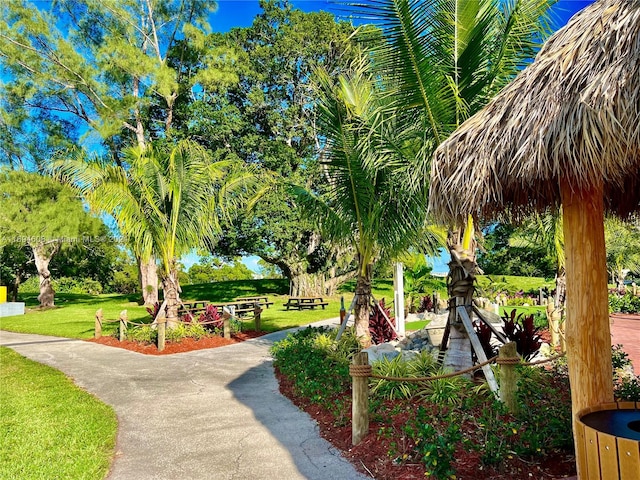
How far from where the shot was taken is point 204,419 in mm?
6074

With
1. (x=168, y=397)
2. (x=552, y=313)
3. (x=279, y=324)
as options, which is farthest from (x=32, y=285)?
(x=552, y=313)

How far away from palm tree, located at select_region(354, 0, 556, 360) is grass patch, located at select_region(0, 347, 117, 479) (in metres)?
4.79

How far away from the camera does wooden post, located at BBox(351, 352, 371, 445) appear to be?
192 inches

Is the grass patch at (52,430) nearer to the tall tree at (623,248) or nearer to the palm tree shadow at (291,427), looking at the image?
the palm tree shadow at (291,427)

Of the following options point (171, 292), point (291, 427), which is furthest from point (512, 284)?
point (291, 427)

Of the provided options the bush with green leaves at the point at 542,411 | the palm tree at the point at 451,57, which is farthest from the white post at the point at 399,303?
the palm tree at the point at 451,57

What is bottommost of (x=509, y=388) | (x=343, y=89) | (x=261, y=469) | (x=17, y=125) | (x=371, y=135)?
(x=261, y=469)

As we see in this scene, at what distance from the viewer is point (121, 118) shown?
2278 centimetres

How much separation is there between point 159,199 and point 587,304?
11.3m

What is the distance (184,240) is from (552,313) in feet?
32.0

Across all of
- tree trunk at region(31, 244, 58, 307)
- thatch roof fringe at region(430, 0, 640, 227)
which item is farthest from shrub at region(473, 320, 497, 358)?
tree trunk at region(31, 244, 58, 307)

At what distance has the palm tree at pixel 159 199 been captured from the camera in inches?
464

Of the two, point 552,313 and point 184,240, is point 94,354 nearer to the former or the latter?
point 184,240

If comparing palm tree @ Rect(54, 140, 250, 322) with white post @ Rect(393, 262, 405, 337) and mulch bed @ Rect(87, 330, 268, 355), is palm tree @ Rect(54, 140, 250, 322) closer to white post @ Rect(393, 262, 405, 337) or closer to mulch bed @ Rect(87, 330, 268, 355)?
mulch bed @ Rect(87, 330, 268, 355)
